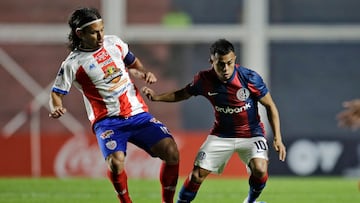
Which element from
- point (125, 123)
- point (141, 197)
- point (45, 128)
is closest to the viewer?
point (125, 123)

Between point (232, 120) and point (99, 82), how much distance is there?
4.26ft

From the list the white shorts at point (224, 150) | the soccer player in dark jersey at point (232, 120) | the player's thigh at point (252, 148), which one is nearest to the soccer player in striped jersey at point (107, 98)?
the soccer player in dark jersey at point (232, 120)

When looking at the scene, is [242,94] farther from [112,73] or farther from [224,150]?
[112,73]

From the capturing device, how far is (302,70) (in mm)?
25531

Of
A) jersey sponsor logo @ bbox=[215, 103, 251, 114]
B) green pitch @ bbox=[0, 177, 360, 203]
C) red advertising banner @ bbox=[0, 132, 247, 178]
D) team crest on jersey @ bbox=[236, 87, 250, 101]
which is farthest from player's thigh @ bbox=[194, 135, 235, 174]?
red advertising banner @ bbox=[0, 132, 247, 178]

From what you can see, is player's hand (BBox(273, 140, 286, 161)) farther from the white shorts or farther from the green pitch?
the green pitch

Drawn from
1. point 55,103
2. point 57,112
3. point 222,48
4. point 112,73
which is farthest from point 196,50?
point 57,112

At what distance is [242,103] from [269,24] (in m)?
14.7

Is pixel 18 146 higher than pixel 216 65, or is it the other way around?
pixel 216 65

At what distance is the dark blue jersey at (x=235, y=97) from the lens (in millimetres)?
10641

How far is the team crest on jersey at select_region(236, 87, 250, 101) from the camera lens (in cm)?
1062

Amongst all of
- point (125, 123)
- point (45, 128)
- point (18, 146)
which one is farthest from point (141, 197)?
point (45, 128)

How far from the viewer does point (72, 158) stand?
19469 mm

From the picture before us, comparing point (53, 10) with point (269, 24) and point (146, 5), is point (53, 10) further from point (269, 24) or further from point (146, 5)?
point (269, 24)
